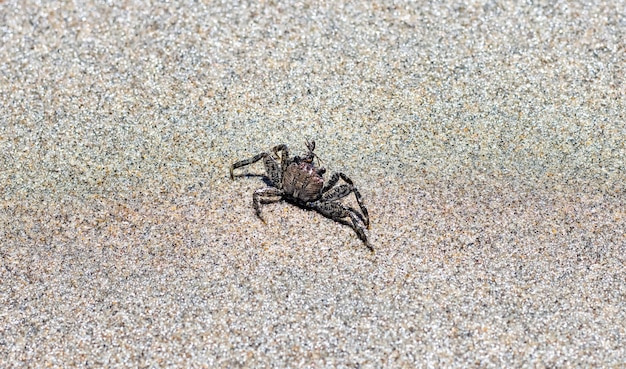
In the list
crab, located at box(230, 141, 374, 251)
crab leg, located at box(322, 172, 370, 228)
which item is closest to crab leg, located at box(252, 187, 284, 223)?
crab, located at box(230, 141, 374, 251)

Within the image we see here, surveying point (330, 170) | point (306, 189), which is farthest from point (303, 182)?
point (330, 170)

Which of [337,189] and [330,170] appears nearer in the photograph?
[337,189]

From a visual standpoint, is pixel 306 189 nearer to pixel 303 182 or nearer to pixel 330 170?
pixel 303 182

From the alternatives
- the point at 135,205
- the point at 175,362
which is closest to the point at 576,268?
the point at 175,362

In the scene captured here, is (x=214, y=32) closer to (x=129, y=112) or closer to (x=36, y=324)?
(x=129, y=112)

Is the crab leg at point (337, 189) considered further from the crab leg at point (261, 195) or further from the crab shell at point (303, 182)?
the crab leg at point (261, 195)

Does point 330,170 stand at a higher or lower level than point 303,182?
lower

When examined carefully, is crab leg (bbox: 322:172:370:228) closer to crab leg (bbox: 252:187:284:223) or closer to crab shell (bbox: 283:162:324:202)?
crab shell (bbox: 283:162:324:202)
